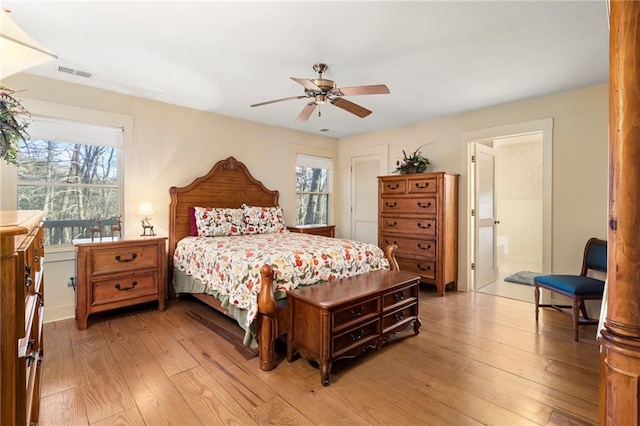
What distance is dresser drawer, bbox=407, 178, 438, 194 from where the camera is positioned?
409 cm

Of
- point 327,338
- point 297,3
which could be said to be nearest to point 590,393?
point 327,338

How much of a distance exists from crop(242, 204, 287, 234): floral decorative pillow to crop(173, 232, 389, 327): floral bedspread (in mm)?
744

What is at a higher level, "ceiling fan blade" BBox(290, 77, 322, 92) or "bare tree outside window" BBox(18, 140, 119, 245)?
"ceiling fan blade" BBox(290, 77, 322, 92)

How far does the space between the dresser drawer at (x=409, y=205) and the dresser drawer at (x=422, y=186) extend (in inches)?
4.0

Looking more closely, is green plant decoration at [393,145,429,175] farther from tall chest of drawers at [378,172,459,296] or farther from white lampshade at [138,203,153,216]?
white lampshade at [138,203,153,216]

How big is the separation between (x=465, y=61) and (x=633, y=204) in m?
2.46

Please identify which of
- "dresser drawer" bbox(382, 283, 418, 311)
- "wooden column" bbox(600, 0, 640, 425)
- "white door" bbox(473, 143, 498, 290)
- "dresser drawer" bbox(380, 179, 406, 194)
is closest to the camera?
"wooden column" bbox(600, 0, 640, 425)

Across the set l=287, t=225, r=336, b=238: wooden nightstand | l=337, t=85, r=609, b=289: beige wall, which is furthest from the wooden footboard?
l=337, t=85, r=609, b=289: beige wall

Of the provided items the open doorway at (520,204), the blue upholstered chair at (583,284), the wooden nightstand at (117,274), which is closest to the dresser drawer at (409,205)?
the blue upholstered chair at (583,284)

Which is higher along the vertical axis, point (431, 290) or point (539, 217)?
point (539, 217)

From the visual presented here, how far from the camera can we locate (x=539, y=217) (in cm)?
609

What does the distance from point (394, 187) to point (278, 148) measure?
202cm

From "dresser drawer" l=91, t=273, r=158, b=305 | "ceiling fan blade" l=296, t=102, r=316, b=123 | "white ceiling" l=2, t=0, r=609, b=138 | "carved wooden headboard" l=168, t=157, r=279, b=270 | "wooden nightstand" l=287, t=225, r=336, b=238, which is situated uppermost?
"white ceiling" l=2, t=0, r=609, b=138

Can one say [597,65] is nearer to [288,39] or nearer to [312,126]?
[288,39]
